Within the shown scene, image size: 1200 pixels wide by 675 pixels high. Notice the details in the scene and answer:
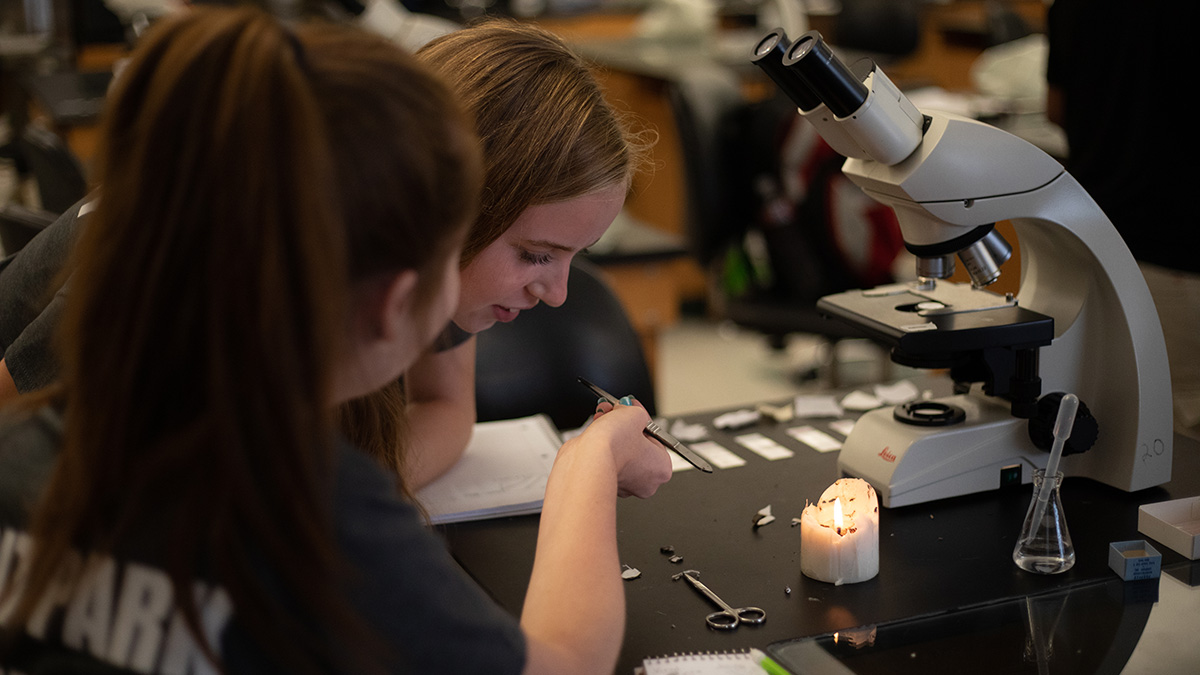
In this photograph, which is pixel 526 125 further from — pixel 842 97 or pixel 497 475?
pixel 497 475

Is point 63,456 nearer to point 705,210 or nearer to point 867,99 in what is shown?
point 867,99

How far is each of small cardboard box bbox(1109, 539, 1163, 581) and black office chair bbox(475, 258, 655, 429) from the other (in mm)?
765

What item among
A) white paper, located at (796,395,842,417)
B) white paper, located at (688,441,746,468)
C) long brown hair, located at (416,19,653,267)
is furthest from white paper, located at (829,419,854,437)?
long brown hair, located at (416,19,653,267)

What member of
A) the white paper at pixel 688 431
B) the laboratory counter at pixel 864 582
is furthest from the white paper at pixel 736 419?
the laboratory counter at pixel 864 582

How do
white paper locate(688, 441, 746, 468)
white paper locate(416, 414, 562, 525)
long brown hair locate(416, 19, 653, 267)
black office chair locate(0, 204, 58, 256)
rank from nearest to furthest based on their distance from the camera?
1. long brown hair locate(416, 19, 653, 267)
2. white paper locate(416, 414, 562, 525)
3. white paper locate(688, 441, 746, 468)
4. black office chair locate(0, 204, 58, 256)

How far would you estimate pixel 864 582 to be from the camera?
3.51ft

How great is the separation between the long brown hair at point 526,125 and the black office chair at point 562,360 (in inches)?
19.4

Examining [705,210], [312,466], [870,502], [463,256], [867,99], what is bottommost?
[705,210]

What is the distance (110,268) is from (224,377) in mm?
93

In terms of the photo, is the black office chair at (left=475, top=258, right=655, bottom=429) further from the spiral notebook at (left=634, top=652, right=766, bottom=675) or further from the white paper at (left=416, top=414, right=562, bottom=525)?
the spiral notebook at (left=634, top=652, right=766, bottom=675)

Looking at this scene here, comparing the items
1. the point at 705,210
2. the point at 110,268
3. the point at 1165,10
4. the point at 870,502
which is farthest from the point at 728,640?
the point at 705,210

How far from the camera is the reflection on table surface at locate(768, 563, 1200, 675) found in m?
0.93

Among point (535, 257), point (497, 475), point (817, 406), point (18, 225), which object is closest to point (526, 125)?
point (535, 257)

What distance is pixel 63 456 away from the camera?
26.5 inches
